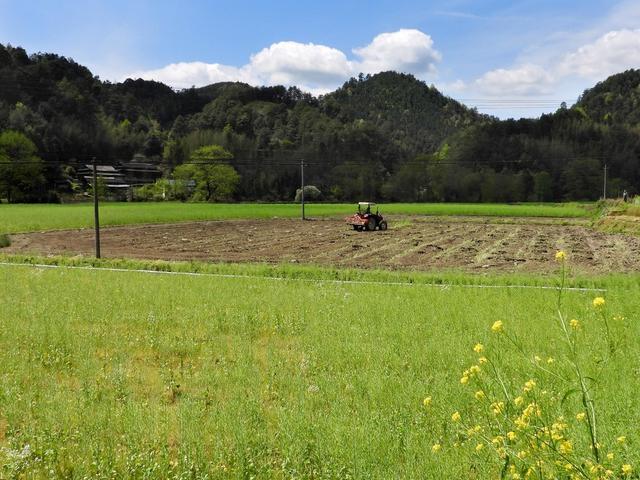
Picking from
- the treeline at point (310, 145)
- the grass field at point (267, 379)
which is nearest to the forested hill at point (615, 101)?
the treeline at point (310, 145)

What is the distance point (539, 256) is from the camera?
2086cm

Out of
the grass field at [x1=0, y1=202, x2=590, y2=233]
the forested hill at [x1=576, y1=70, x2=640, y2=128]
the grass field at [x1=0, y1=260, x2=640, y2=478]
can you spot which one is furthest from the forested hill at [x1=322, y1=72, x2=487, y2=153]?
the grass field at [x1=0, y1=260, x2=640, y2=478]

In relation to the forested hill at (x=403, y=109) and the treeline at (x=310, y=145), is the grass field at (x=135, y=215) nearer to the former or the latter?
the treeline at (x=310, y=145)

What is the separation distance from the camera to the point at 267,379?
605 cm

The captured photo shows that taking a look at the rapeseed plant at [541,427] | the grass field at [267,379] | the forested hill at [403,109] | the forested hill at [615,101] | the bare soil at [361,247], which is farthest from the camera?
the forested hill at [403,109]

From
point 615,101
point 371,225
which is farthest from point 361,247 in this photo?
point 615,101

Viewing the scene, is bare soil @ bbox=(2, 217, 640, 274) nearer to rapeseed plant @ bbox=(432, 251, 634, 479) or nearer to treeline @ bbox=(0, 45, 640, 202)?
rapeseed plant @ bbox=(432, 251, 634, 479)

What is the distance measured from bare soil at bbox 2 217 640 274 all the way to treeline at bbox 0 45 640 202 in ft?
135

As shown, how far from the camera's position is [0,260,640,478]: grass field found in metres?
4.12

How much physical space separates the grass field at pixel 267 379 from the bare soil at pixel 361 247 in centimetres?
859

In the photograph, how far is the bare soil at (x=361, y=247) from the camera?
1914 centimetres

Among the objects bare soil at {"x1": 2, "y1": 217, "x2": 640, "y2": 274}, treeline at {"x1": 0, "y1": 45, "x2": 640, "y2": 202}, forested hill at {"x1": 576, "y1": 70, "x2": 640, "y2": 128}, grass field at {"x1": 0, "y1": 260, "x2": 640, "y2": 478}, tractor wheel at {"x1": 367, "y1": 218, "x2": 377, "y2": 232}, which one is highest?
forested hill at {"x1": 576, "y1": 70, "x2": 640, "y2": 128}

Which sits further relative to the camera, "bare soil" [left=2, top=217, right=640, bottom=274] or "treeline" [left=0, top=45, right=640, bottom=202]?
"treeline" [left=0, top=45, right=640, bottom=202]

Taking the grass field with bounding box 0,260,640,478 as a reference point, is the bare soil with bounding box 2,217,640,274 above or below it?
below
